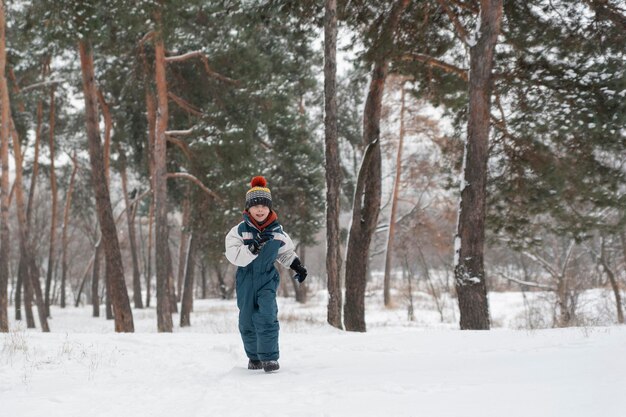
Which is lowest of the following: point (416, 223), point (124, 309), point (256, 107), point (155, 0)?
point (124, 309)

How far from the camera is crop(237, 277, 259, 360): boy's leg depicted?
412 cm

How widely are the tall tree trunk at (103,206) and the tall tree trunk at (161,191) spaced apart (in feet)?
5.61

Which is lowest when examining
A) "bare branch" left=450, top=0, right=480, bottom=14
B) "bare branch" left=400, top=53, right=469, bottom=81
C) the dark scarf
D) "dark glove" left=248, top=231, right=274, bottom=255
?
"dark glove" left=248, top=231, right=274, bottom=255

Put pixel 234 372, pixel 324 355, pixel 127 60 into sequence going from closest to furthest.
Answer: pixel 234 372 < pixel 324 355 < pixel 127 60

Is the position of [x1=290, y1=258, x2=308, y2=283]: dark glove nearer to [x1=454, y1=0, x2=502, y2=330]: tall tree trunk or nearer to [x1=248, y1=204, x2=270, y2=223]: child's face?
[x1=248, y1=204, x2=270, y2=223]: child's face

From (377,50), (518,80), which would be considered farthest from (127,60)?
(518,80)

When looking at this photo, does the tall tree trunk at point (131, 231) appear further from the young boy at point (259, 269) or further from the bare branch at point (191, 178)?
the young boy at point (259, 269)

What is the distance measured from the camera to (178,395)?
330 cm

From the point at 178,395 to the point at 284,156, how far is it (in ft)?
50.8

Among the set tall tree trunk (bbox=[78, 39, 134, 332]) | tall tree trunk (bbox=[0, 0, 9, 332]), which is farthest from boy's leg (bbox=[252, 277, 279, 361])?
tall tree trunk (bbox=[0, 0, 9, 332])

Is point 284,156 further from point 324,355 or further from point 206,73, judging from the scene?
point 324,355

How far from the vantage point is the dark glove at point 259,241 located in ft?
13.0

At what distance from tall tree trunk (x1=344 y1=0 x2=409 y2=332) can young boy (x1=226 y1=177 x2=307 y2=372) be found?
18.6ft

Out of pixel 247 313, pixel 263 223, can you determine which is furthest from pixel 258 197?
pixel 247 313
